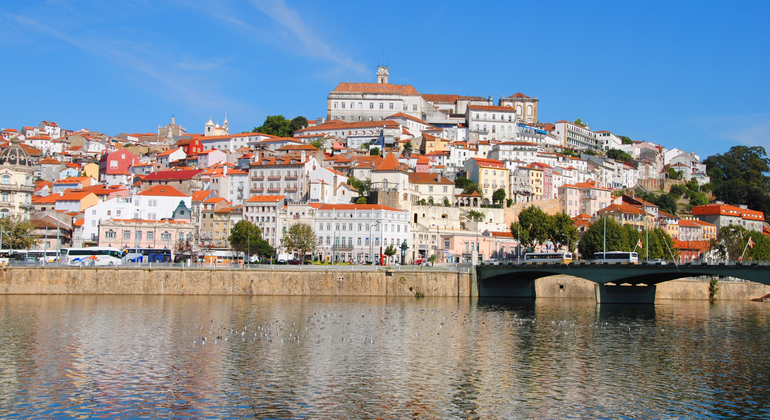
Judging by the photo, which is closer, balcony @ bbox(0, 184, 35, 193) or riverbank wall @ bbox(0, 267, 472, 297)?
riverbank wall @ bbox(0, 267, 472, 297)

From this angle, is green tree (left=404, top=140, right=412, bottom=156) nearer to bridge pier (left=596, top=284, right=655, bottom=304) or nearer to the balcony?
the balcony

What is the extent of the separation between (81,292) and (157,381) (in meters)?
34.5

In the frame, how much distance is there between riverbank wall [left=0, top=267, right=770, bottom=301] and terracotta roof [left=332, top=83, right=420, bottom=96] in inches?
4178

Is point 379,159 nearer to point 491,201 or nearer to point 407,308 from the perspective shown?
point 491,201

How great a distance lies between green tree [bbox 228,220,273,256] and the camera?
80106 millimetres

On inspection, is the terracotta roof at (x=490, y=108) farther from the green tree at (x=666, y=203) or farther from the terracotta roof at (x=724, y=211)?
the terracotta roof at (x=724, y=211)

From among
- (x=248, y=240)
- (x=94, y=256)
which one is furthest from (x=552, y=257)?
(x=94, y=256)

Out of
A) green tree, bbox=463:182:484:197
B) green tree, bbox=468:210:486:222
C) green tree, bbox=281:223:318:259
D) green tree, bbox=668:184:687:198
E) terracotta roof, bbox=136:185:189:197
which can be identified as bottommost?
green tree, bbox=281:223:318:259

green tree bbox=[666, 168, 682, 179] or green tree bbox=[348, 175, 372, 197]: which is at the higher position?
green tree bbox=[666, 168, 682, 179]

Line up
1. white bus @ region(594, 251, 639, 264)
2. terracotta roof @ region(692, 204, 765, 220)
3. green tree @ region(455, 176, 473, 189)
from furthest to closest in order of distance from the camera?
1. terracotta roof @ region(692, 204, 765, 220)
2. green tree @ region(455, 176, 473, 189)
3. white bus @ region(594, 251, 639, 264)

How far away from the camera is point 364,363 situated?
3139 cm

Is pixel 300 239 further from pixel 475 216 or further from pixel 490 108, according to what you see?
pixel 490 108

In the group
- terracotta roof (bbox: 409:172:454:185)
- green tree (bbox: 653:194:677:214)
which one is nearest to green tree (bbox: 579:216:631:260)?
terracotta roof (bbox: 409:172:454:185)

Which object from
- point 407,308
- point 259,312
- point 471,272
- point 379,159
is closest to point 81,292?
point 259,312
